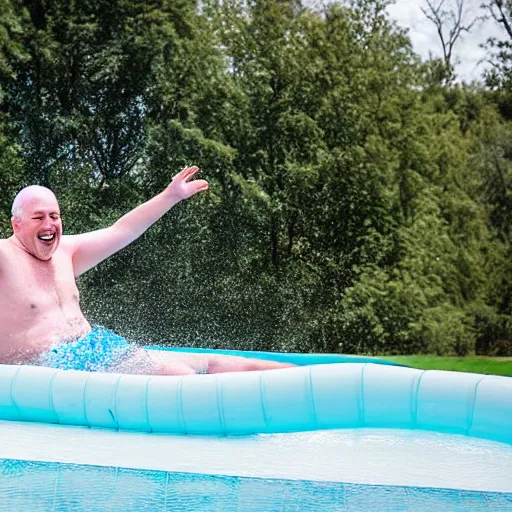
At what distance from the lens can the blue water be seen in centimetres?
195

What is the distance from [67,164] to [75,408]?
6.66 m

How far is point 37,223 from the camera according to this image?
139 inches

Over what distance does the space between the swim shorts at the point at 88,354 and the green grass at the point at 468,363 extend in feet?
12.5

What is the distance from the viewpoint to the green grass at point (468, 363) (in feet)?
23.1

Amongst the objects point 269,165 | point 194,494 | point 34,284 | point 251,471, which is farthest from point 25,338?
point 269,165

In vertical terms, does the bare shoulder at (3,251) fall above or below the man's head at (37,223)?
below

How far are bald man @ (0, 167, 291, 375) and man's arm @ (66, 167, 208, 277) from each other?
137 millimetres

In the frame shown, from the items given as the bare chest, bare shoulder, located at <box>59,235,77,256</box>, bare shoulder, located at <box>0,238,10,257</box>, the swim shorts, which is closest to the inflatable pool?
the swim shorts

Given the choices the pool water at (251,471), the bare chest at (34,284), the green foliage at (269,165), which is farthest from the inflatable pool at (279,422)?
the green foliage at (269,165)

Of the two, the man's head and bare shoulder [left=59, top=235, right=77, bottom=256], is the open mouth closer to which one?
the man's head

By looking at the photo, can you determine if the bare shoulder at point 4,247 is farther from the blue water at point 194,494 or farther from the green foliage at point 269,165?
the green foliage at point 269,165

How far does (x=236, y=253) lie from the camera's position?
29.6 ft

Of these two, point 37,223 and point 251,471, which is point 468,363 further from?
point 251,471

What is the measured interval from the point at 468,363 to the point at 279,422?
5086 mm
